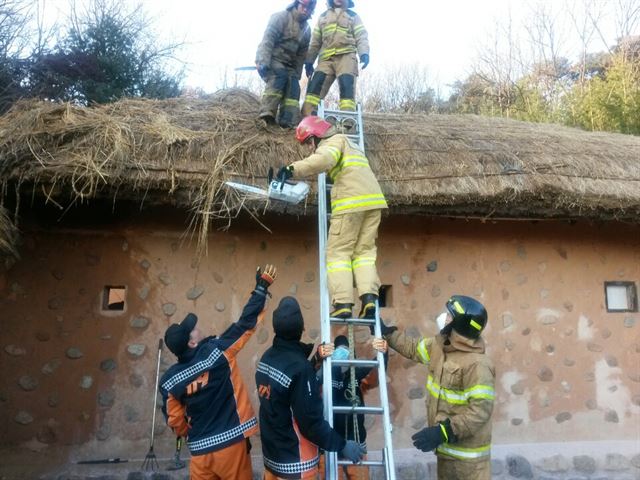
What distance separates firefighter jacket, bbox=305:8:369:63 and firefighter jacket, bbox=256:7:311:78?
3.9 inches

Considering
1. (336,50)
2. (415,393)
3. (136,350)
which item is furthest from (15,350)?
(336,50)

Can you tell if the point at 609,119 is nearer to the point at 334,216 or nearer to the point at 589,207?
the point at 589,207

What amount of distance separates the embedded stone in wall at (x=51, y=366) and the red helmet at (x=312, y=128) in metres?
2.58

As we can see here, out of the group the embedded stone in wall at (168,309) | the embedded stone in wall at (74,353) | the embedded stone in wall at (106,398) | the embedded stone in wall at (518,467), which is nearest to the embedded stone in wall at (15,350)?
the embedded stone in wall at (74,353)

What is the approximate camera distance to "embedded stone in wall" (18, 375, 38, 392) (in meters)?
4.36

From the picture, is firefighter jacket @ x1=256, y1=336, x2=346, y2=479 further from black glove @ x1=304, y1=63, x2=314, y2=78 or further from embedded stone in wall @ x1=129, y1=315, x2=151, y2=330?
black glove @ x1=304, y1=63, x2=314, y2=78

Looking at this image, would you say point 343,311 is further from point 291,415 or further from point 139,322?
point 139,322

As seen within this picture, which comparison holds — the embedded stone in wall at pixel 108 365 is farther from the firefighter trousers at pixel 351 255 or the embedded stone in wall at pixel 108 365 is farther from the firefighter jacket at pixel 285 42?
the firefighter jacket at pixel 285 42

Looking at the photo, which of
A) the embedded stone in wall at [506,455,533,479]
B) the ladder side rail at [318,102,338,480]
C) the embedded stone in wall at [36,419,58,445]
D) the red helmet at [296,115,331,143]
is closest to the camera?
the ladder side rail at [318,102,338,480]

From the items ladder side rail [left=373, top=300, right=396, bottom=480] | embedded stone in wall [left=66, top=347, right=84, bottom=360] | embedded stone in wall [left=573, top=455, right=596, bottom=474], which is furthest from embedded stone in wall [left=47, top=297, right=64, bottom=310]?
embedded stone in wall [left=573, top=455, right=596, bottom=474]

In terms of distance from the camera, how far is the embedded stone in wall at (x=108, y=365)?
14.6ft

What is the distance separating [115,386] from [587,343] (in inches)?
164

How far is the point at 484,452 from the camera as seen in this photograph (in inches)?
126

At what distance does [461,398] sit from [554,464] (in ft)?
7.56
